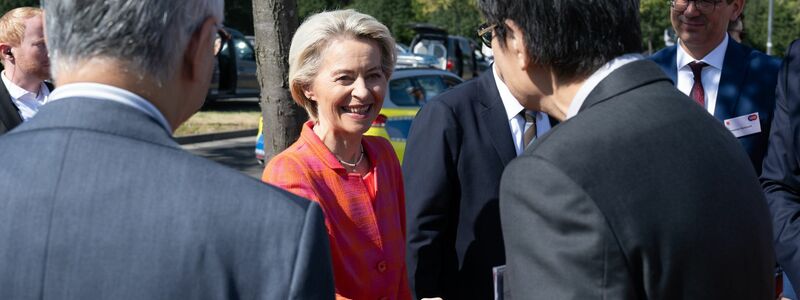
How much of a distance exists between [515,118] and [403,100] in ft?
24.5

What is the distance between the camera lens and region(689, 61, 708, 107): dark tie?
3.62 meters

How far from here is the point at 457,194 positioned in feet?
10.6

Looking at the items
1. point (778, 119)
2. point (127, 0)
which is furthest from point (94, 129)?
point (778, 119)

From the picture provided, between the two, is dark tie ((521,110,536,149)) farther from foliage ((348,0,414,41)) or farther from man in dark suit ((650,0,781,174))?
foliage ((348,0,414,41))

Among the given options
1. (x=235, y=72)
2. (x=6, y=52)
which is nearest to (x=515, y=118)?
(x=6, y=52)

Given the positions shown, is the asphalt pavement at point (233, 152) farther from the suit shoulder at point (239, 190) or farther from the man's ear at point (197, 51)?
the suit shoulder at point (239, 190)

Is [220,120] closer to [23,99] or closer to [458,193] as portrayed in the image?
[23,99]

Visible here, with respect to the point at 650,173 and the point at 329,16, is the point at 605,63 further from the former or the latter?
the point at 329,16

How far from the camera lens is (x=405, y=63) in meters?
24.9

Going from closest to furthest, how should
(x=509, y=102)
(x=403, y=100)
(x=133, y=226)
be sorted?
1. (x=133, y=226)
2. (x=509, y=102)
3. (x=403, y=100)

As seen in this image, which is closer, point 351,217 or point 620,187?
point 620,187

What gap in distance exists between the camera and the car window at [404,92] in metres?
10.7

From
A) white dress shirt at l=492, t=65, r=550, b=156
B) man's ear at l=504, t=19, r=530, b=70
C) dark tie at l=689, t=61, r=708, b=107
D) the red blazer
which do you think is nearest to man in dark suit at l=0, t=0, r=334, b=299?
man's ear at l=504, t=19, r=530, b=70

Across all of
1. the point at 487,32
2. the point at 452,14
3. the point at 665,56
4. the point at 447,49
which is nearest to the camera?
the point at 487,32
